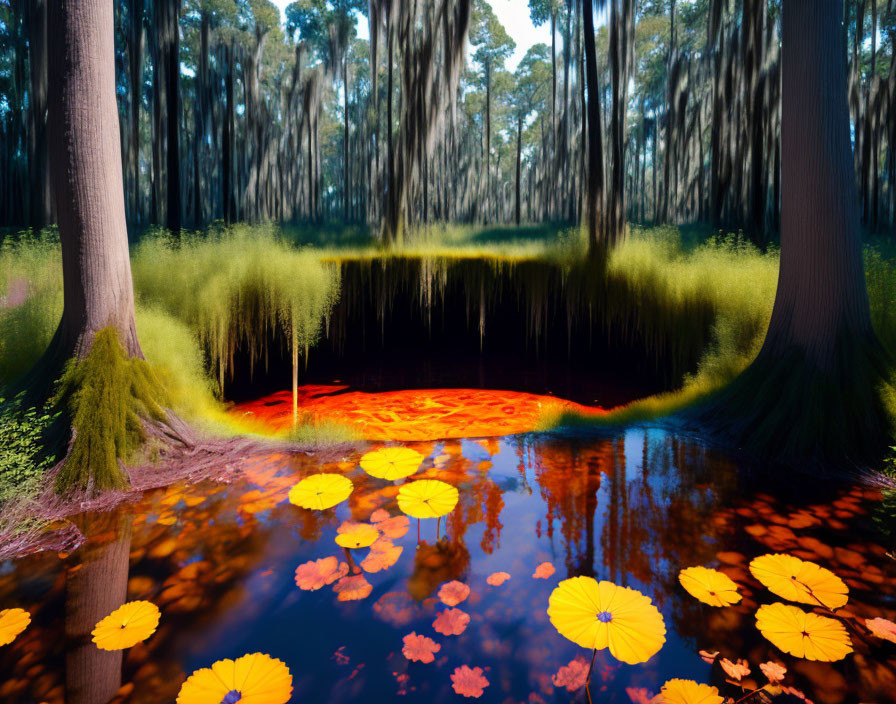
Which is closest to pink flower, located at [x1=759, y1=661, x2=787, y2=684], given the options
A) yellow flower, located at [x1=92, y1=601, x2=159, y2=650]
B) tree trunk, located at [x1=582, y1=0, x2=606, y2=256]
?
yellow flower, located at [x1=92, y1=601, x2=159, y2=650]

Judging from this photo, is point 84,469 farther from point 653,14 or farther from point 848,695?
point 653,14

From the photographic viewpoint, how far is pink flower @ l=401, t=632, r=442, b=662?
5.82 feet

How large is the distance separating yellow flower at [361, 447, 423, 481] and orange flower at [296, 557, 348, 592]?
955 millimetres

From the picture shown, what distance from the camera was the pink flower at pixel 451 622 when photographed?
6.24ft

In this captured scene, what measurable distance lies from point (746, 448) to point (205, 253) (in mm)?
A: 7697

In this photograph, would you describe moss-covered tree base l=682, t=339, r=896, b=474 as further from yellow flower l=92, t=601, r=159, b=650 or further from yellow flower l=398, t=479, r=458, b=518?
yellow flower l=92, t=601, r=159, b=650

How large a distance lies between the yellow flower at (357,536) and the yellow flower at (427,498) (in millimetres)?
273

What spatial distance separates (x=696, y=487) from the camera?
3.15m

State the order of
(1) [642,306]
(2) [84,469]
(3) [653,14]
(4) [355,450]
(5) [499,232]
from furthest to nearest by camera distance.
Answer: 1. (3) [653,14]
2. (5) [499,232]
3. (1) [642,306]
4. (4) [355,450]
5. (2) [84,469]

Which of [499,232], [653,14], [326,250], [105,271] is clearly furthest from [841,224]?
[653,14]

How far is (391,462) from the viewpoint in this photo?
3547 mm

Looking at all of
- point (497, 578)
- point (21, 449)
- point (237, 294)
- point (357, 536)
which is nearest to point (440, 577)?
point (497, 578)

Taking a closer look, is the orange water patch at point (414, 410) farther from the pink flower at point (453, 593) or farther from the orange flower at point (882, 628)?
the orange flower at point (882, 628)

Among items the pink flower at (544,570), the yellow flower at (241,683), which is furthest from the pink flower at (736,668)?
the yellow flower at (241,683)
